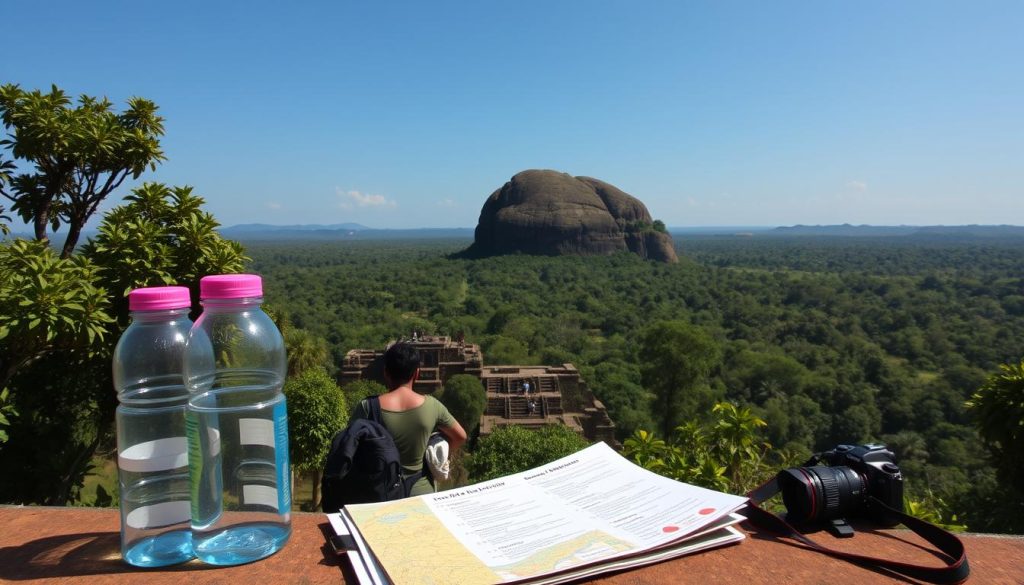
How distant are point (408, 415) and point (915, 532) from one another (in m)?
1.37

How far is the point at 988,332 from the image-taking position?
29406mm

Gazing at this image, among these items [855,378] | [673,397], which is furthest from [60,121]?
[855,378]

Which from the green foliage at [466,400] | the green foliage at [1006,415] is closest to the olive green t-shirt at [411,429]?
the green foliage at [1006,415]

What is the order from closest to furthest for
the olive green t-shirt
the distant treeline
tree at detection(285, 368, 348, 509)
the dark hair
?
1. the olive green t-shirt
2. the dark hair
3. tree at detection(285, 368, 348, 509)
4. the distant treeline

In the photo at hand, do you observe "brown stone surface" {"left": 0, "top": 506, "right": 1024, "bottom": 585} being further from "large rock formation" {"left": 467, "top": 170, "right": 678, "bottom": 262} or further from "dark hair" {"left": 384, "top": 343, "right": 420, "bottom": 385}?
"large rock formation" {"left": 467, "top": 170, "right": 678, "bottom": 262}

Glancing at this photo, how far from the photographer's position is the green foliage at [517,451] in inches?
319

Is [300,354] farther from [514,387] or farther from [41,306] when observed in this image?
[41,306]

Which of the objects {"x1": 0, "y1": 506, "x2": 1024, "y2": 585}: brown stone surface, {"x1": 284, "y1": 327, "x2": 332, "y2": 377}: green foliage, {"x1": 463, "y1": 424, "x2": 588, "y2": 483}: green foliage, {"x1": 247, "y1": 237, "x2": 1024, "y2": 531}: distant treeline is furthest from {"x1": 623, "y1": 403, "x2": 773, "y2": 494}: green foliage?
{"x1": 284, "y1": 327, "x2": 332, "y2": 377}: green foliage

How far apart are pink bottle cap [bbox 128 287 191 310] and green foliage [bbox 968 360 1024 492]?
5312 mm

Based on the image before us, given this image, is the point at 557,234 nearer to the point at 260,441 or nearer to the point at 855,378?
the point at 855,378

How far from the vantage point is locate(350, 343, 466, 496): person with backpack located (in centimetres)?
187

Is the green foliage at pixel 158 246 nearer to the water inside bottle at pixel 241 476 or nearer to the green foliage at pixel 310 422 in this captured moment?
the water inside bottle at pixel 241 476

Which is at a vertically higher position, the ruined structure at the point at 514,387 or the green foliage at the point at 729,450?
the green foliage at the point at 729,450

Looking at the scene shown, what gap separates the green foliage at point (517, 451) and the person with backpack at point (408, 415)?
20.2ft
